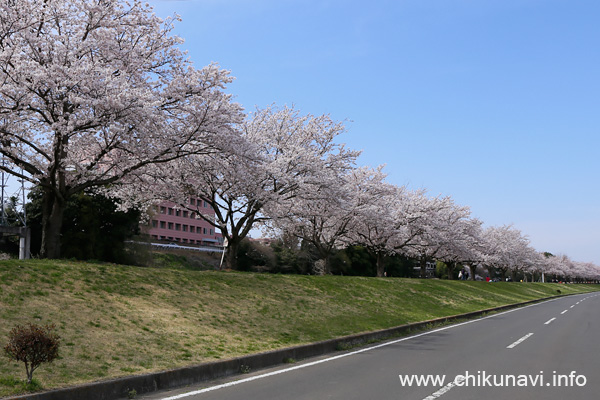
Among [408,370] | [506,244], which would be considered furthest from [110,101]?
[506,244]

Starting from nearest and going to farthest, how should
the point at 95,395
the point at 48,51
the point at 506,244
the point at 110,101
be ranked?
1. the point at 95,395
2. the point at 110,101
3. the point at 48,51
4. the point at 506,244

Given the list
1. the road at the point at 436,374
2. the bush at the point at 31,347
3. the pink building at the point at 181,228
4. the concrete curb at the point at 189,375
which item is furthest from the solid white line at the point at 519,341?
the pink building at the point at 181,228

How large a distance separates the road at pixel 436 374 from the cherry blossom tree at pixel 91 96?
9469mm

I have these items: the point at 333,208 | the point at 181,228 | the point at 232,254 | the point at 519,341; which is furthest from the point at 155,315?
the point at 181,228

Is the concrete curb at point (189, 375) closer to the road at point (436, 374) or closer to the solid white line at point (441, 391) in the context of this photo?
the road at point (436, 374)

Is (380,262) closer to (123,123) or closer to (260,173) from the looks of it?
(260,173)

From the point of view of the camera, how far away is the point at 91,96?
1399 centimetres

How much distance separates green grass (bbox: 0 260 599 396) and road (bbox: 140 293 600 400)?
1239mm

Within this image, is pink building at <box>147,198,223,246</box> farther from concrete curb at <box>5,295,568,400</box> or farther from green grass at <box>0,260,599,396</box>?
concrete curb at <box>5,295,568,400</box>

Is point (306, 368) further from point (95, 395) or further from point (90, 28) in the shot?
point (90, 28)

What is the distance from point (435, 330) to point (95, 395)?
1163 cm

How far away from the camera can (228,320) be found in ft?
39.6

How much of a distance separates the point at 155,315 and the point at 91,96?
710 cm

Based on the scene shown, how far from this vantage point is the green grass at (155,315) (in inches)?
290
